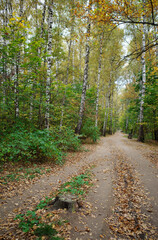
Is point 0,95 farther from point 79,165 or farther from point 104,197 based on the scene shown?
point 104,197

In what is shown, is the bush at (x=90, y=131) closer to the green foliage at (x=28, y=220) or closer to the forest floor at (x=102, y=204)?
the forest floor at (x=102, y=204)

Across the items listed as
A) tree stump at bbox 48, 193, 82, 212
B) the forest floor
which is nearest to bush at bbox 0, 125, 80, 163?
the forest floor

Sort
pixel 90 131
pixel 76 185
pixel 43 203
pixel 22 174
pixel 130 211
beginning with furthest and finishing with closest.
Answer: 1. pixel 90 131
2. pixel 22 174
3. pixel 76 185
4. pixel 43 203
5. pixel 130 211

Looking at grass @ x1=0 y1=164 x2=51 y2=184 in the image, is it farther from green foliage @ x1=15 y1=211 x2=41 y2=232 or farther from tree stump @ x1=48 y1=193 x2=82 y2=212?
tree stump @ x1=48 y1=193 x2=82 y2=212

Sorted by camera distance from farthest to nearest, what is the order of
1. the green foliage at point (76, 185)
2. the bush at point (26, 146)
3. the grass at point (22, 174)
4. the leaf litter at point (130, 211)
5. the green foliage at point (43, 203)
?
the bush at point (26, 146)
the grass at point (22, 174)
the green foliage at point (76, 185)
the green foliage at point (43, 203)
the leaf litter at point (130, 211)

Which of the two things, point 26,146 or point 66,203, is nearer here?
point 66,203

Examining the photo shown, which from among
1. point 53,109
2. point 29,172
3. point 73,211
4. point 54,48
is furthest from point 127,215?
point 54,48

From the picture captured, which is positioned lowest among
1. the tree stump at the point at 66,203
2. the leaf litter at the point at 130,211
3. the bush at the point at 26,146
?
the leaf litter at the point at 130,211

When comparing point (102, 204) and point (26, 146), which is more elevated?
point (26, 146)

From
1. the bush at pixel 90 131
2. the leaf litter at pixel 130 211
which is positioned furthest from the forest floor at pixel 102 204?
the bush at pixel 90 131

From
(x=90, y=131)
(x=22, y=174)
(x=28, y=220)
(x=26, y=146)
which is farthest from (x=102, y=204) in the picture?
(x=90, y=131)

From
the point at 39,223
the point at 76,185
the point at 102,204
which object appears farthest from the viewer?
the point at 76,185

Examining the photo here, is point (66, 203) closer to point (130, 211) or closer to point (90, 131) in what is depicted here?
point (130, 211)

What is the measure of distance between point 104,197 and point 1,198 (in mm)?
3255
